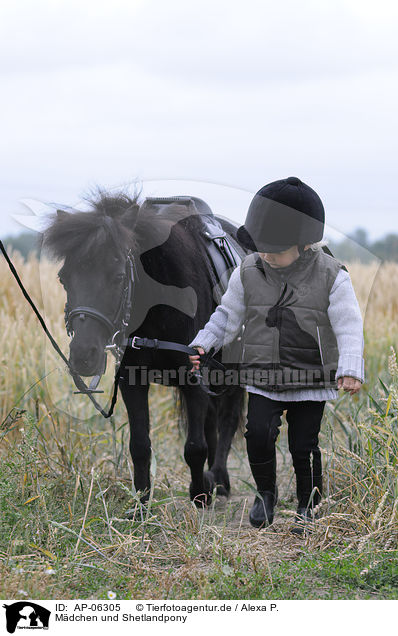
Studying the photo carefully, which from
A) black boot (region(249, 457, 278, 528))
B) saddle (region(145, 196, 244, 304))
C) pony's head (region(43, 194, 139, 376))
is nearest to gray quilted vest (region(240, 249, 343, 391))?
black boot (region(249, 457, 278, 528))

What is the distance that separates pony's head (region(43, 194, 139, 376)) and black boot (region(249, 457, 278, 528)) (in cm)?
111

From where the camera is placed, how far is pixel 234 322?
13.2ft

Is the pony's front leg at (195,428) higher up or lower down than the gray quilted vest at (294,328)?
lower down

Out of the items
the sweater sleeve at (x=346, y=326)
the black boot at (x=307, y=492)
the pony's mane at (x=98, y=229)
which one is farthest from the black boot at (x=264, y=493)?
the pony's mane at (x=98, y=229)

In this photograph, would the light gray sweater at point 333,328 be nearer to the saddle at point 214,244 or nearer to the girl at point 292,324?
the girl at point 292,324

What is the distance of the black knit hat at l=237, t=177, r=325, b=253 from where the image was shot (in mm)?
3680

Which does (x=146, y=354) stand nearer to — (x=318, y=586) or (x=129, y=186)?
(x=129, y=186)

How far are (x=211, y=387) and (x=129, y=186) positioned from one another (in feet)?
4.89

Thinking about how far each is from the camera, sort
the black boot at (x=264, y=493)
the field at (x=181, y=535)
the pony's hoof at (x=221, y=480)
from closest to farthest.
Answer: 1. the field at (x=181, y=535)
2. the black boot at (x=264, y=493)
3. the pony's hoof at (x=221, y=480)

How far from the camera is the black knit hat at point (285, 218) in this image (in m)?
3.68

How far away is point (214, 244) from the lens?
452 cm

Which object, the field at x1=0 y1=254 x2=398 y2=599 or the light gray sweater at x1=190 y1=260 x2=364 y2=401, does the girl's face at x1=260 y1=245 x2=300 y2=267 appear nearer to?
the light gray sweater at x1=190 y1=260 x2=364 y2=401

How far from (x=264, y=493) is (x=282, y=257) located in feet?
4.34

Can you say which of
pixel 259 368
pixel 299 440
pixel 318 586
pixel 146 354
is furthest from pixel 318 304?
pixel 318 586
